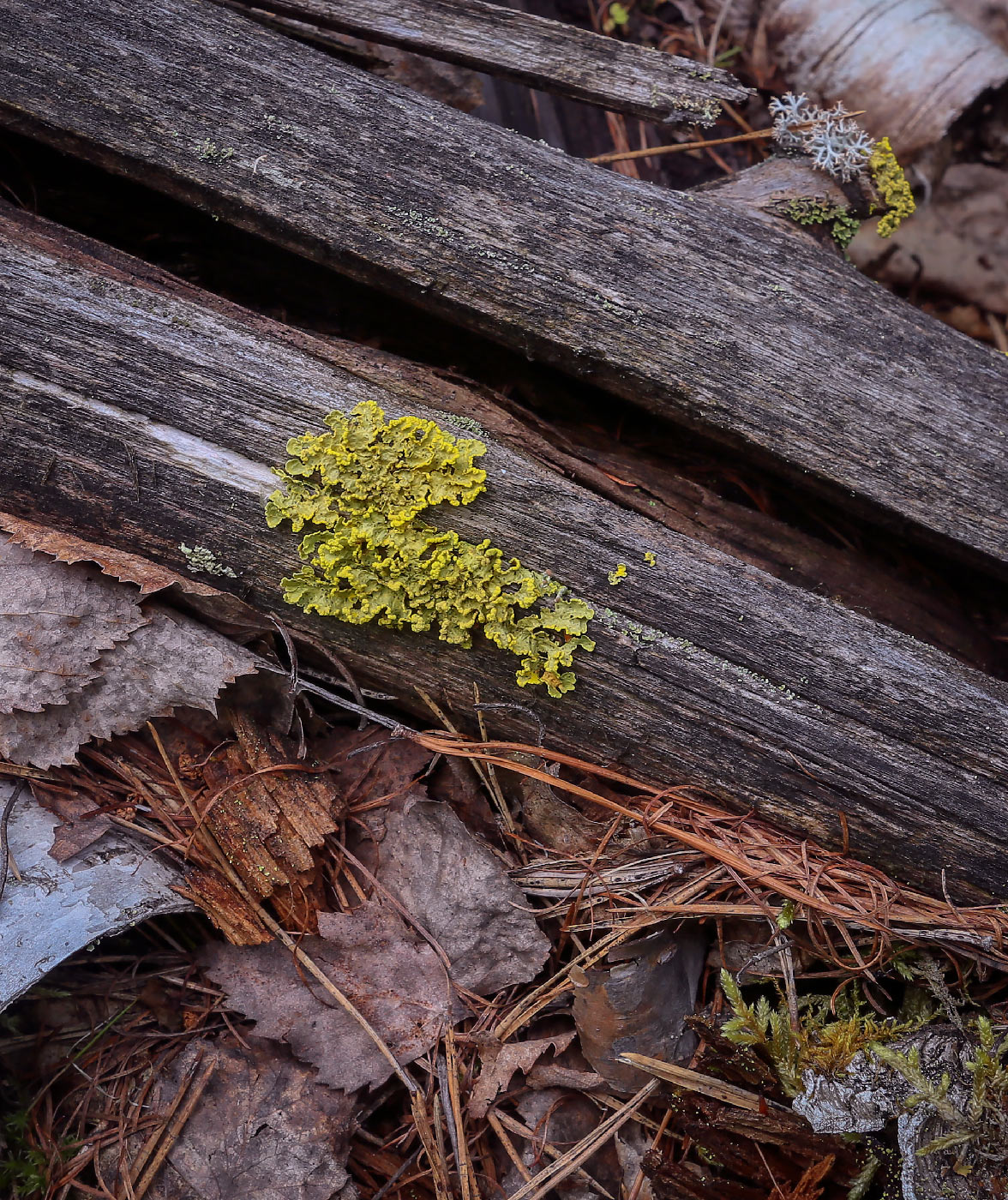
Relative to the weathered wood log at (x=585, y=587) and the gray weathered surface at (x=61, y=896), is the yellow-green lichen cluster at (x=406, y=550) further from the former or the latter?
the gray weathered surface at (x=61, y=896)

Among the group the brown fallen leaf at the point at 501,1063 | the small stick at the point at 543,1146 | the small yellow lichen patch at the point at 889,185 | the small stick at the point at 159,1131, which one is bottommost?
the small stick at the point at 159,1131

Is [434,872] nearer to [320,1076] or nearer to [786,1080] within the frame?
[320,1076]

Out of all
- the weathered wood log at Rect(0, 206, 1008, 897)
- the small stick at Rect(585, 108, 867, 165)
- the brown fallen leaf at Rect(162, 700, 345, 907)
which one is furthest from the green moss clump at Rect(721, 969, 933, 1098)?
the small stick at Rect(585, 108, 867, 165)

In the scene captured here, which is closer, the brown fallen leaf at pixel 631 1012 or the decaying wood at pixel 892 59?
the brown fallen leaf at pixel 631 1012

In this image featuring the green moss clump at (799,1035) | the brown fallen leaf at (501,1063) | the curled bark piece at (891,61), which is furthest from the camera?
the curled bark piece at (891,61)

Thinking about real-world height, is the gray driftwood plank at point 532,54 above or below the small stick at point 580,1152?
above

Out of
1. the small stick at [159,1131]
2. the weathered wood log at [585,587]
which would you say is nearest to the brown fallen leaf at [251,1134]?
the small stick at [159,1131]

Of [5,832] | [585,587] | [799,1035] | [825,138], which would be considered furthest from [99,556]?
[825,138]

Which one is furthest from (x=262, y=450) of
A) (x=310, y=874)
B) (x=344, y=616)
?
(x=310, y=874)
